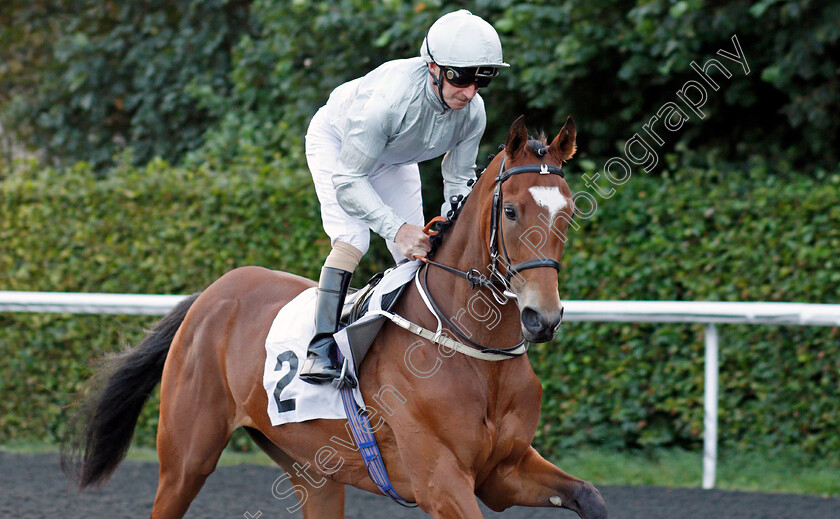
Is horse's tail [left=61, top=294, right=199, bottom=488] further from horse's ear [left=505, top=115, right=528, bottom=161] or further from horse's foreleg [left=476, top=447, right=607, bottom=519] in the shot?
horse's ear [left=505, top=115, right=528, bottom=161]

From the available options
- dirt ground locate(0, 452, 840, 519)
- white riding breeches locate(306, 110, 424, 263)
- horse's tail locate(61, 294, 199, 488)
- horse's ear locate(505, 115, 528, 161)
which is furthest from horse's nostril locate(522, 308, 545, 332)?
dirt ground locate(0, 452, 840, 519)

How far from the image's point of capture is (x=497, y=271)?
110 inches

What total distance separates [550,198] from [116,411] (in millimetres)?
2489

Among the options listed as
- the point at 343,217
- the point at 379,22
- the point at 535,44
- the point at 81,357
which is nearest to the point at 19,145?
the point at 81,357

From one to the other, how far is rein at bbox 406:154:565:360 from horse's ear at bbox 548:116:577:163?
12 centimetres

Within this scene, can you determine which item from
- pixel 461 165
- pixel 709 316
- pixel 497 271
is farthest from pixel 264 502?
pixel 497 271

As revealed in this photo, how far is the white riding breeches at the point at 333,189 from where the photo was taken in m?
3.40

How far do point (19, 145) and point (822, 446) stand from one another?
9.17 meters

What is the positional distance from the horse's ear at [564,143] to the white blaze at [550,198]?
8.7 inches

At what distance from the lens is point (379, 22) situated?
6711mm

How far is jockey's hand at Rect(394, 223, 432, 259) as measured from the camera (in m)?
3.09

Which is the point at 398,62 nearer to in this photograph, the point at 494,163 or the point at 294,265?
the point at 494,163

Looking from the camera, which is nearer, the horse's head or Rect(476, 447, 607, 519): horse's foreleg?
the horse's head

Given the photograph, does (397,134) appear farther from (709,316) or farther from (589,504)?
(709,316)
